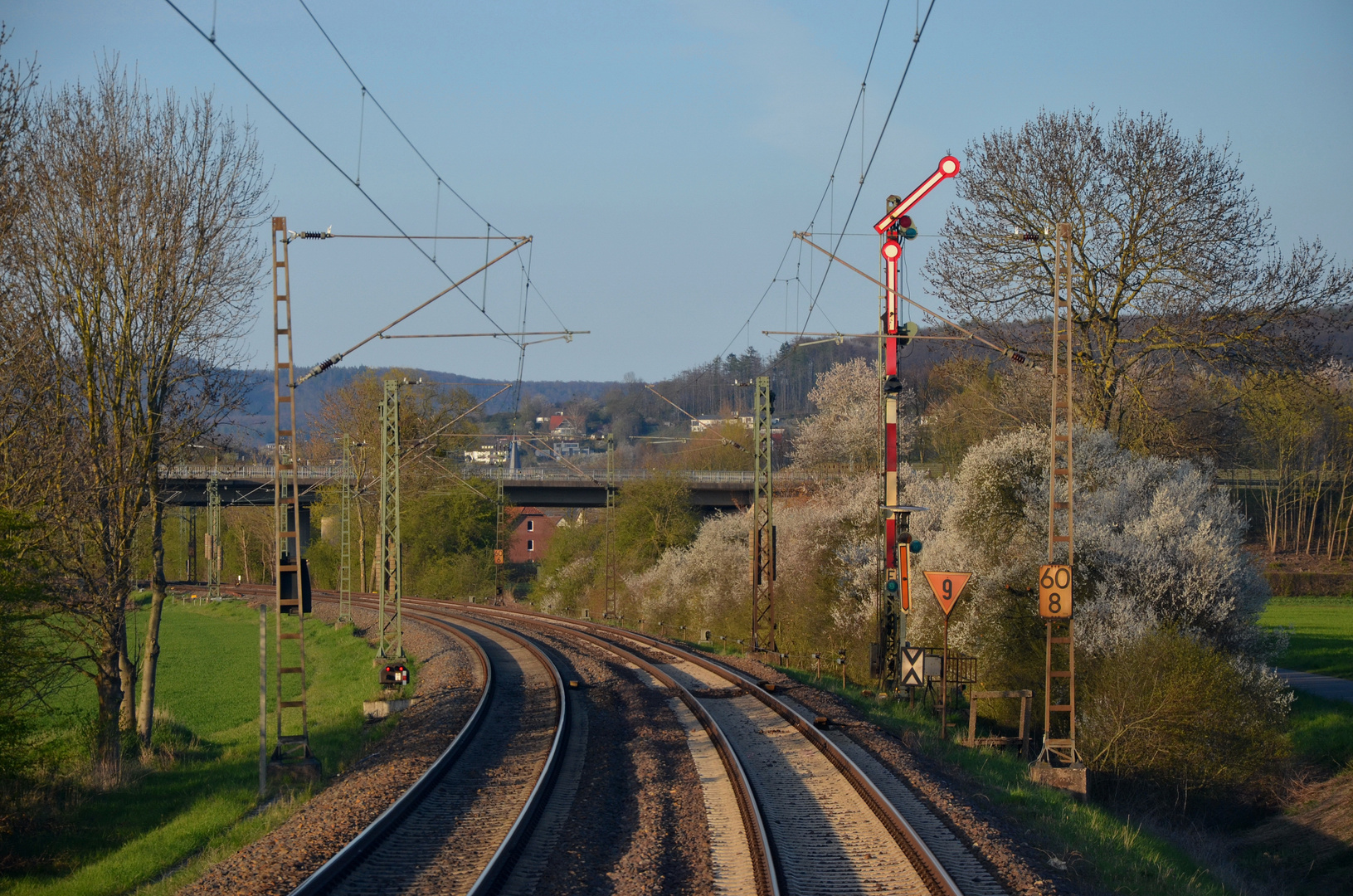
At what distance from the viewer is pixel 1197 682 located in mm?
18250

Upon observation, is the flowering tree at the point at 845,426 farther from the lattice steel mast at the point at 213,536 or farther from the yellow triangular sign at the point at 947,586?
the lattice steel mast at the point at 213,536

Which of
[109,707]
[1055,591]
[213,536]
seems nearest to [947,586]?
[1055,591]

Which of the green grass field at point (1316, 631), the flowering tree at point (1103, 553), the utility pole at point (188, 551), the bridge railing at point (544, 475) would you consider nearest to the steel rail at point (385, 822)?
the flowering tree at point (1103, 553)

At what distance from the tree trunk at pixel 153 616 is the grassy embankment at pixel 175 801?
69 cm

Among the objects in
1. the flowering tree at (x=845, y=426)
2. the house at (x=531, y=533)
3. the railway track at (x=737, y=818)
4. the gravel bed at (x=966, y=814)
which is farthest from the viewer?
the house at (x=531, y=533)

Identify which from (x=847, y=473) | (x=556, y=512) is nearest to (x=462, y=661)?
(x=847, y=473)

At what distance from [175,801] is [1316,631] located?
4075 centimetres

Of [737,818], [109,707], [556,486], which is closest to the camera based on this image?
[737,818]

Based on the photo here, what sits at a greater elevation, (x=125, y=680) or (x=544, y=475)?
(x=544, y=475)

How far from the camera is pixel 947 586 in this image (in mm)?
16375

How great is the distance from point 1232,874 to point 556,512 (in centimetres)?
9083

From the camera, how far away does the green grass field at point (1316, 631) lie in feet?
104

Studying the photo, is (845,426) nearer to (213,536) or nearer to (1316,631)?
(1316,631)

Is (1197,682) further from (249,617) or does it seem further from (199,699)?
(249,617)
